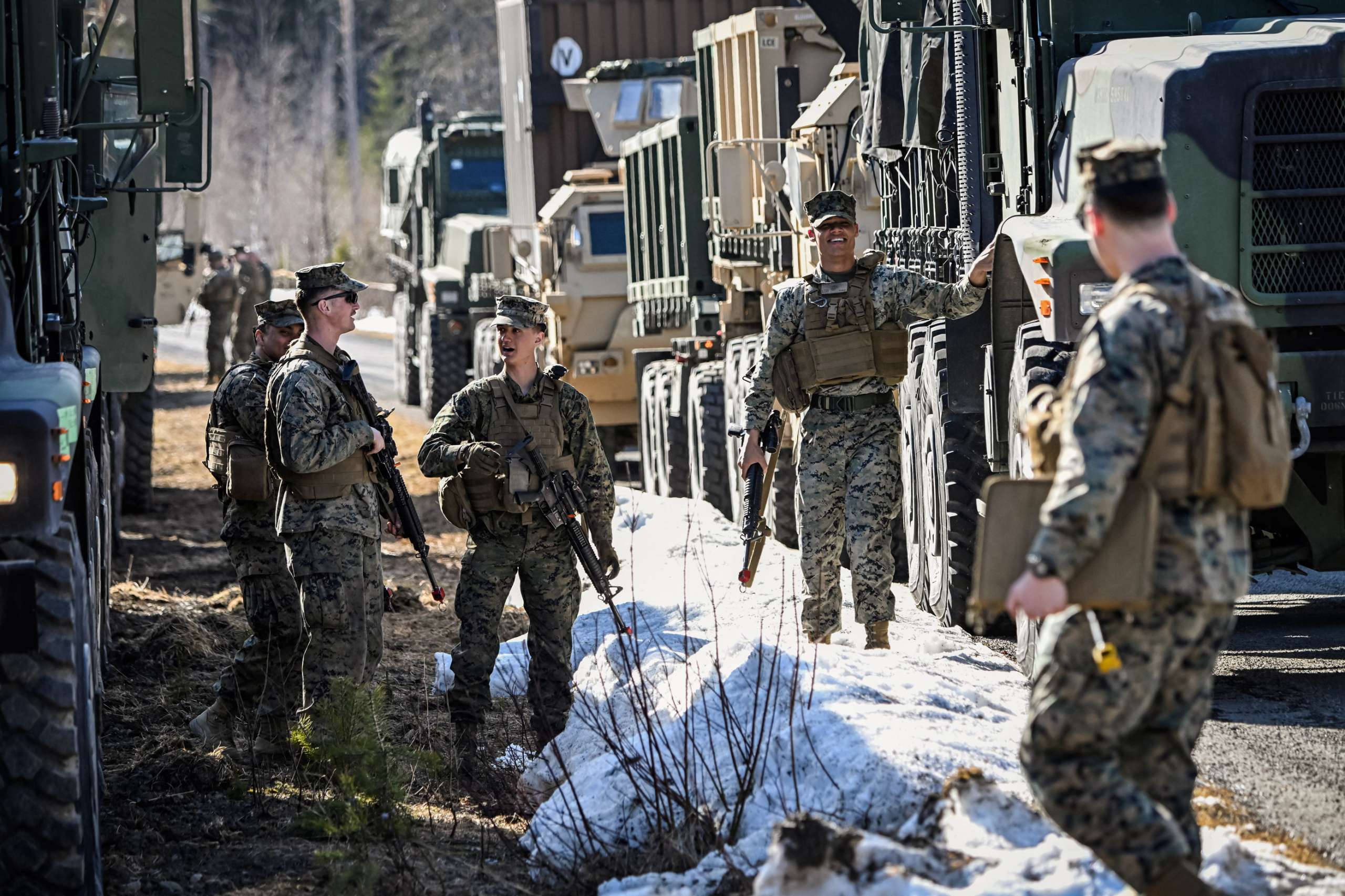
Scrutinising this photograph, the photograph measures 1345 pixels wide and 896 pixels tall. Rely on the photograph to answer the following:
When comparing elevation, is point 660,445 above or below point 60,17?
below

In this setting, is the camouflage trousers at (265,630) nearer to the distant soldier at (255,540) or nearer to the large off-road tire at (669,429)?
the distant soldier at (255,540)

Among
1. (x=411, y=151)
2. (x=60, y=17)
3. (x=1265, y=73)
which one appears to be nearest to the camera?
(x=1265, y=73)

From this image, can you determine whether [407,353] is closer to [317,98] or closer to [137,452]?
[137,452]

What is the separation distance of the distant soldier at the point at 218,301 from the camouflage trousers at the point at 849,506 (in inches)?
582

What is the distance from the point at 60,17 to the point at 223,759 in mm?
3147

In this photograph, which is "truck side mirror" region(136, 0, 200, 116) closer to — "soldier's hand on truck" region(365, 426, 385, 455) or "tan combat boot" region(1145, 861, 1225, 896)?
"soldier's hand on truck" region(365, 426, 385, 455)

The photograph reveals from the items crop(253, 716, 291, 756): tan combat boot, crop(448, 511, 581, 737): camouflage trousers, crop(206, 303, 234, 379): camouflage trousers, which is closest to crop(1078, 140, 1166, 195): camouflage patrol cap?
crop(448, 511, 581, 737): camouflage trousers

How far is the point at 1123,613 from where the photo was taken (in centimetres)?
366

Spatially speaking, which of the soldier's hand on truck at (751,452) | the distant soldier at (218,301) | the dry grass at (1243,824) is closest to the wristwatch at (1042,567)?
the dry grass at (1243,824)

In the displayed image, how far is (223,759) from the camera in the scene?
21.3 feet

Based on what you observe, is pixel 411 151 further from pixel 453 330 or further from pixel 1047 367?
pixel 1047 367

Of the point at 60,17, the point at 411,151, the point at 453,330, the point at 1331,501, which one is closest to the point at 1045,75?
the point at 1331,501

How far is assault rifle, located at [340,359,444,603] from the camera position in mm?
6270

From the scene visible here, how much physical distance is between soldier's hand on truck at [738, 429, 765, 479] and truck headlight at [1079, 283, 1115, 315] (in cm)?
157
